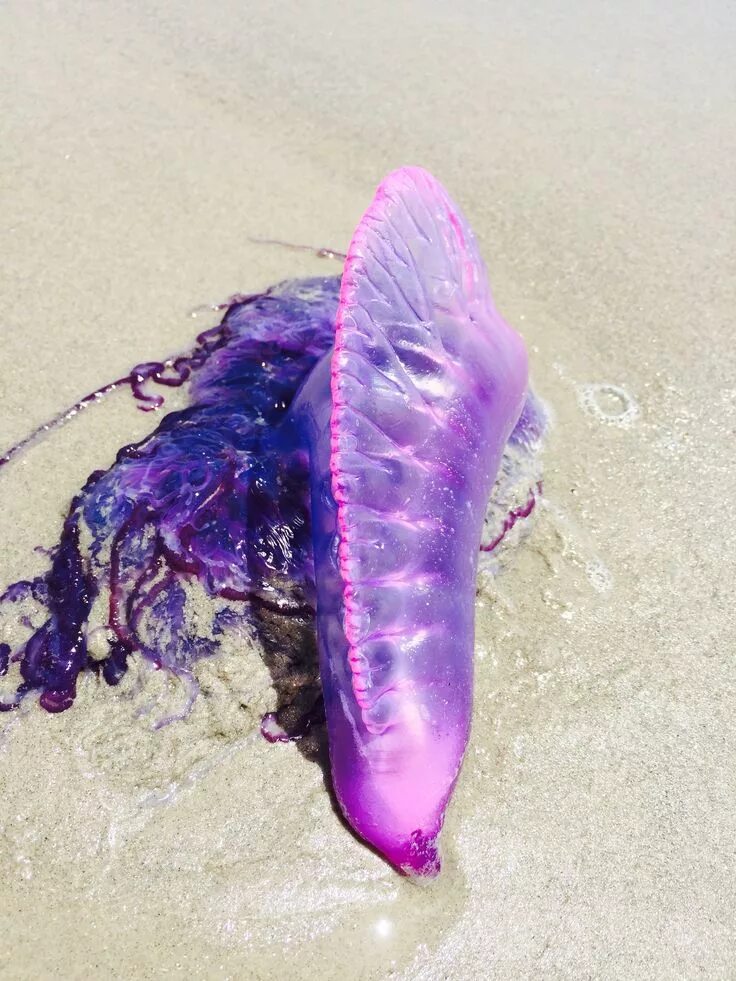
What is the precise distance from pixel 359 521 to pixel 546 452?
4.08ft

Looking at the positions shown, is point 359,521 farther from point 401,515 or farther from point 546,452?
point 546,452

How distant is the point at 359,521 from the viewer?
5.62 feet

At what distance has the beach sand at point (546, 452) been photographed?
6.38ft

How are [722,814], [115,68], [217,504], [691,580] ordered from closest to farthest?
[722,814] → [217,504] → [691,580] → [115,68]

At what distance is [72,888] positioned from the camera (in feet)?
6.34

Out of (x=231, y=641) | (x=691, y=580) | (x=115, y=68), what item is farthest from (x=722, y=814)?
(x=115, y=68)

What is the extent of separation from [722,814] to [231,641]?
3.74 ft

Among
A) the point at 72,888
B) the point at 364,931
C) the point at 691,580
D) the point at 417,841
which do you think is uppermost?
the point at 691,580

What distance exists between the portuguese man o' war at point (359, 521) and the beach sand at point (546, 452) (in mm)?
118

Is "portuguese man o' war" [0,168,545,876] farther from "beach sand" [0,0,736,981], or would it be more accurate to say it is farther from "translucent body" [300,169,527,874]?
"beach sand" [0,0,736,981]

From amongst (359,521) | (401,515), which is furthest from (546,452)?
(359,521)

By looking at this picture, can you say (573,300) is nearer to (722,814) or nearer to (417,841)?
(722,814)

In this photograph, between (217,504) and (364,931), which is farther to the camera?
(217,504)

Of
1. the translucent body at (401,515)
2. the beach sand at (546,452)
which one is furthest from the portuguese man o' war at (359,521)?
the beach sand at (546,452)
